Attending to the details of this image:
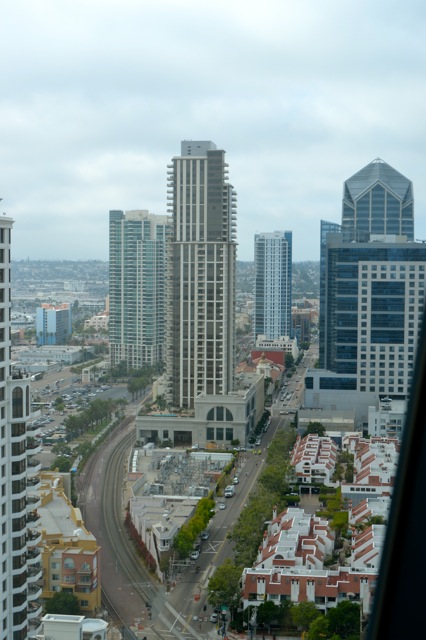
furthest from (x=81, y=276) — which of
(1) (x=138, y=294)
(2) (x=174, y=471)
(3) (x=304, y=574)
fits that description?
(3) (x=304, y=574)

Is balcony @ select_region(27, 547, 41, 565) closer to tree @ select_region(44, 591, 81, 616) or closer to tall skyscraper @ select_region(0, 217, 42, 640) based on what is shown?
tall skyscraper @ select_region(0, 217, 42, 640)

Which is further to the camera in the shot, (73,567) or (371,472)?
(371,472)

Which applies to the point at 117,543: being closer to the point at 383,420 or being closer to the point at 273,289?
the point at 383,420

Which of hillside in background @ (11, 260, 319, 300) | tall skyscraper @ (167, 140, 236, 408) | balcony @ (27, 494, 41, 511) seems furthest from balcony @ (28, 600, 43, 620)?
hillside in background @ (11, 260, 319, 300)

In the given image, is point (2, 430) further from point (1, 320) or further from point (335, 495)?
point (335, 495)

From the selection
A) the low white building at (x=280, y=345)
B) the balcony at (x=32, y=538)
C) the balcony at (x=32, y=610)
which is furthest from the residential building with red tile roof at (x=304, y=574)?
the low white building at (x=280, y=345)

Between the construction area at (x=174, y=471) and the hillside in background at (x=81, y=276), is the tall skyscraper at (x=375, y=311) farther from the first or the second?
the hillside in background at (x=81, y=276)
